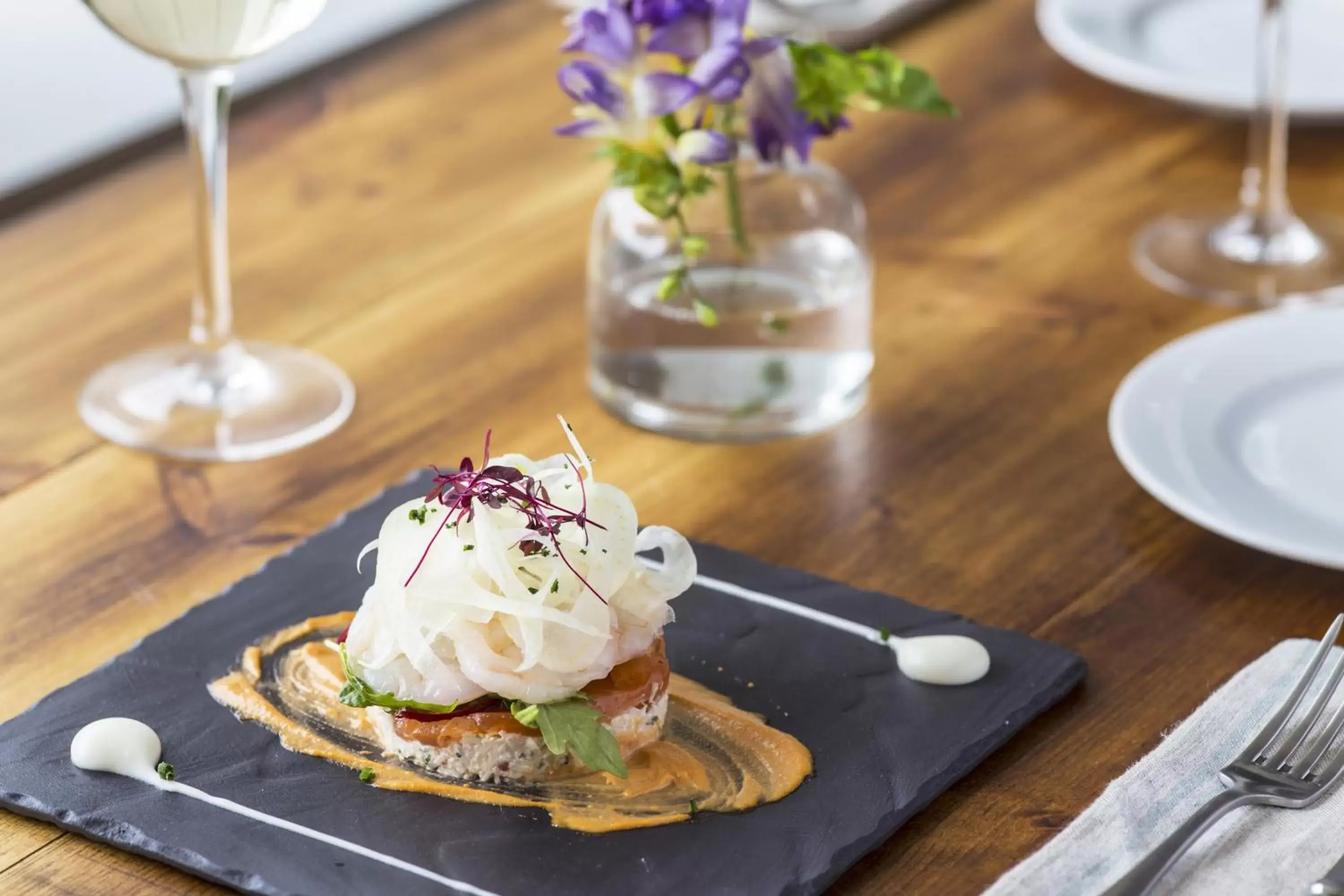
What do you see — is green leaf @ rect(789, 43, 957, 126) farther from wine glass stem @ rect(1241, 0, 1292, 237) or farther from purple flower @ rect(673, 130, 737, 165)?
wine glass stem @ rect(1241, 0, 1292, 237)

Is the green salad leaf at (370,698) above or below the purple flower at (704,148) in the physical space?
below

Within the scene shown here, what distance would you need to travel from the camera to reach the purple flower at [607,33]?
4.21ft

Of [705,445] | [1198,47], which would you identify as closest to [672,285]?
[705,445]

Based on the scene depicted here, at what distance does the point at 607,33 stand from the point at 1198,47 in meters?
0.94

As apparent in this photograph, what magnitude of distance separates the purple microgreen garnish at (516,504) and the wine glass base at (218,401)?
427mm

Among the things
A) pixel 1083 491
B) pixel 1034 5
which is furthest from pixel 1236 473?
pixel 1034 5

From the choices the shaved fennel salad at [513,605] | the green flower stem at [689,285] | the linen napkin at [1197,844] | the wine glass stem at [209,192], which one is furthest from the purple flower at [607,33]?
the linen napkin at [1197,844]

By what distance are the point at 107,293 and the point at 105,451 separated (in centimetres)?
28

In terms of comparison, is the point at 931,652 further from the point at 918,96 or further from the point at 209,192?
the point at 209,192

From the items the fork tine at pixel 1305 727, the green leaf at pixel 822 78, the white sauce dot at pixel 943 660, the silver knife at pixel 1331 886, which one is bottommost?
the fork tine at pixel 1305 727

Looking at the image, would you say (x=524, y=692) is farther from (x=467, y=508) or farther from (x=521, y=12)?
(x=521, y=12)

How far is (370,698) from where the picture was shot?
99 centimetres

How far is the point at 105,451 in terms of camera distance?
141 cm

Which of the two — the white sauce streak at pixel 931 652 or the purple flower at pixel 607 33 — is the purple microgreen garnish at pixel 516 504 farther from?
the purple flower at pixel 607 33
